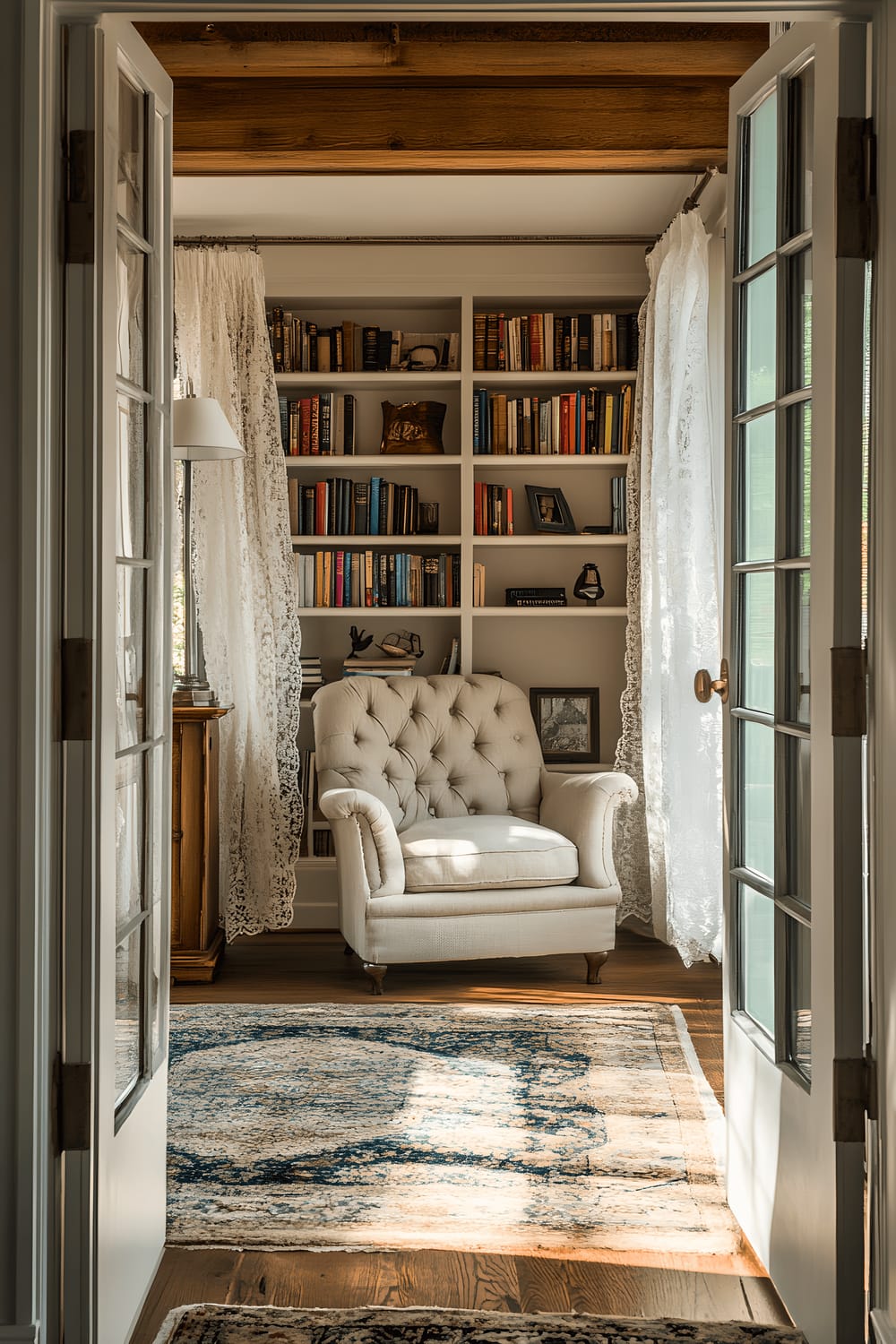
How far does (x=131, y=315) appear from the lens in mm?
1896

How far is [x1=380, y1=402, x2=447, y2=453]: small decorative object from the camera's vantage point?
191 inches

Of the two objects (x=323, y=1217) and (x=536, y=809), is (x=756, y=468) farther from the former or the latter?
(x=536, y=809)

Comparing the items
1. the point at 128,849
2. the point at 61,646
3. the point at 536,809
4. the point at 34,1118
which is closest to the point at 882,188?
the point at 61,646

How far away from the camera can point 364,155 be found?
3742 mm

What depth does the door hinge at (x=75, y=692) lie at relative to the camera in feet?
5.30

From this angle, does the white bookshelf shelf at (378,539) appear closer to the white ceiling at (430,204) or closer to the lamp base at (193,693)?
the lamp base at (193,693)

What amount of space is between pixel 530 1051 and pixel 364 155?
114 inches

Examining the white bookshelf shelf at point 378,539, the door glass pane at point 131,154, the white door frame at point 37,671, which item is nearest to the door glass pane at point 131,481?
the white door frame at point 37,671

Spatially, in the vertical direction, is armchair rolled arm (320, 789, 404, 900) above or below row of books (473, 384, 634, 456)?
below

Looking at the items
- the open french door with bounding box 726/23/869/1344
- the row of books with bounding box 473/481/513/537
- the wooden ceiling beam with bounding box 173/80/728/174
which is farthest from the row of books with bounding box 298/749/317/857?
the open french door with bounding box 726/23/869/1344

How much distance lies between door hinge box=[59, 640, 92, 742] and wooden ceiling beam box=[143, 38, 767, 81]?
96.8 inches

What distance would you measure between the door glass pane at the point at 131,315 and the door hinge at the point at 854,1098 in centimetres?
154

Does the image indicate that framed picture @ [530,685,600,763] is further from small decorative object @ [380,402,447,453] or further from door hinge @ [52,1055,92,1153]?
door hinge @ [52,1055,92,1153]

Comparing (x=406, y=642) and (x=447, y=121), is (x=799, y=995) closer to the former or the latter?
(x=447, y=121)
